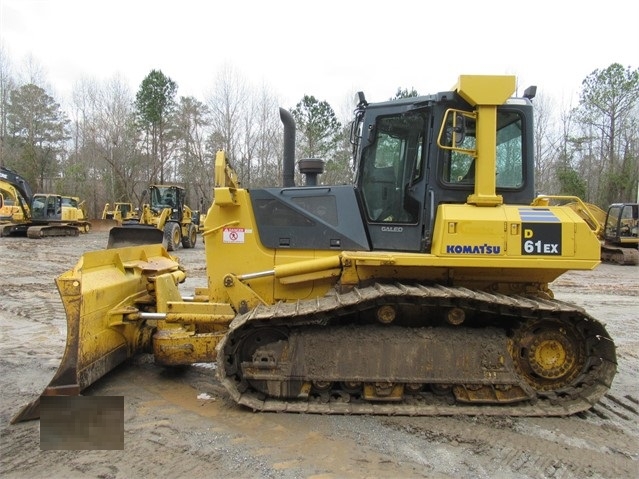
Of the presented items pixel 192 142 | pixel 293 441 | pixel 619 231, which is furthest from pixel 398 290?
pixel 192 142

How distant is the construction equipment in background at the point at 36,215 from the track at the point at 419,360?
23.5 m

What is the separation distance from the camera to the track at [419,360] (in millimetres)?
3641

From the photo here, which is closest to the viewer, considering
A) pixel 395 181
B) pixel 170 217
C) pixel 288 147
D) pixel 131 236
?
pixel 395 181

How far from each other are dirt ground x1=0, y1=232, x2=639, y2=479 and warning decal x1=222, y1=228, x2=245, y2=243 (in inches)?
53.8

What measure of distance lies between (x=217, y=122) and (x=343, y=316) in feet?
116

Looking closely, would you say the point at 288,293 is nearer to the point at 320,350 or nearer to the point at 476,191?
the point at 320,350

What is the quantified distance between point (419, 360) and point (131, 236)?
12.8 feet

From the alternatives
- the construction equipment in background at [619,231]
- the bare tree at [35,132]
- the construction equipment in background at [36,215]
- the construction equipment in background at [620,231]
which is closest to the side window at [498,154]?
the construction equipment in background at [619,231]

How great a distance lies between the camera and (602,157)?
33062mm

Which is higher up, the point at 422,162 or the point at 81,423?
the point at 422,162

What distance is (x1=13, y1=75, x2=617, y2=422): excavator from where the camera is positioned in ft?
12.0

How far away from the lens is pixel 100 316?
157 inches

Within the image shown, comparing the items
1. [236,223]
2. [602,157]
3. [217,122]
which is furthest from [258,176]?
[236,223]

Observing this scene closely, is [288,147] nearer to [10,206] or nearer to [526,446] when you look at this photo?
[526,446]
